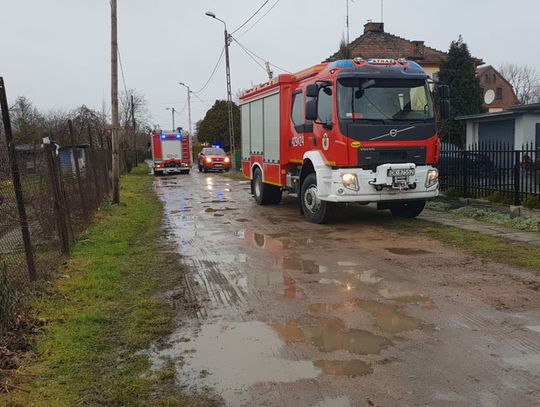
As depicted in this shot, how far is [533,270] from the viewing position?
6898mm

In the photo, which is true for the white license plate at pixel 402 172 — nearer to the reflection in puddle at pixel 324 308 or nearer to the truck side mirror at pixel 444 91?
the truck side mirror at pixel 444 91

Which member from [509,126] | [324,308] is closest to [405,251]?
[324,308]

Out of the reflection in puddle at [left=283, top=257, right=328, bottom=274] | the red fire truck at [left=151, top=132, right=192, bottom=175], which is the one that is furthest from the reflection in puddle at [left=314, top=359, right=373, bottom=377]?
the red fire truck at [left=151, top=132, right=192, bottom=175]

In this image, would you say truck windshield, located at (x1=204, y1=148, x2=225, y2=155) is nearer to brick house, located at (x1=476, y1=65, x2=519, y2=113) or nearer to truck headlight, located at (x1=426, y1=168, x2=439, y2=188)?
truck headlight, located at (x1=426, y1=168, x2=439, y2=188)

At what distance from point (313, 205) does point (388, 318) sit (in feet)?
20.7

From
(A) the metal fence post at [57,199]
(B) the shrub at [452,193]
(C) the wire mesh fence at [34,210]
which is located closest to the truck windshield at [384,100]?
(B) the shrub at [452,193]

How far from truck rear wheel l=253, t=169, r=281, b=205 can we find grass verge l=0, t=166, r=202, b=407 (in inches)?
243

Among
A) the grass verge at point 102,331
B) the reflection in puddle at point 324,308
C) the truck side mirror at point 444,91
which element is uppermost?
the truck side mirror at point 444,91

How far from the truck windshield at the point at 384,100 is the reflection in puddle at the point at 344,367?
679cm

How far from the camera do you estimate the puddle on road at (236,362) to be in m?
3.90

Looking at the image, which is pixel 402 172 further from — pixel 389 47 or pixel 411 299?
pixel 389 47

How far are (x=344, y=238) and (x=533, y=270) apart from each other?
346cm

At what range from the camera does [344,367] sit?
410 cm

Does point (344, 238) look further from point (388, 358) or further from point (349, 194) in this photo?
point (388, 358)
